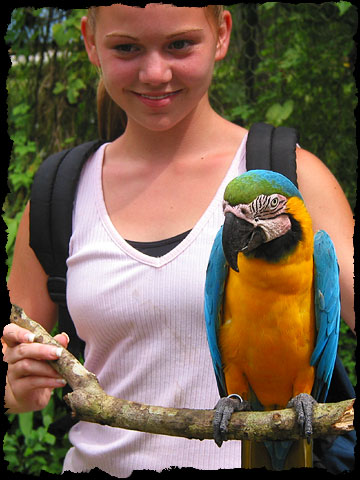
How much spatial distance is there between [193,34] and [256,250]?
406mm

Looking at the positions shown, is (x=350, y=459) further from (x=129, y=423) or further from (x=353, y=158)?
(x=353, y=158)

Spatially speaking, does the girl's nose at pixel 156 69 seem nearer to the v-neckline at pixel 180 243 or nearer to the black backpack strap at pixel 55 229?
the v-neckline at pixel 180 243

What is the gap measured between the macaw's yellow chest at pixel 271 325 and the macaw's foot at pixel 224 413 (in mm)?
55

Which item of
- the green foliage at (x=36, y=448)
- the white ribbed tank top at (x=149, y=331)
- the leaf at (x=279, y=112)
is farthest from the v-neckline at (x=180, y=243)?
the green foliage at (x=36, y=448)

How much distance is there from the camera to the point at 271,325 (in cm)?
81

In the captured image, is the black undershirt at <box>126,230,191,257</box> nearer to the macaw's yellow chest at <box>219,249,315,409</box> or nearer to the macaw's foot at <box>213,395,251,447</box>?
the macaw's yellow chest at <box>219,249,315,409</box>

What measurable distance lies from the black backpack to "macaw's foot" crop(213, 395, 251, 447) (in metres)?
0.20

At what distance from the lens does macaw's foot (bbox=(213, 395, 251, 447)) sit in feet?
2.27

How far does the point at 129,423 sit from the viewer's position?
2.21ft

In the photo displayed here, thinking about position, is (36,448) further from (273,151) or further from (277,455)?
(273,151)

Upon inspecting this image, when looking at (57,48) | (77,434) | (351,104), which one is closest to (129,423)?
(77,434)

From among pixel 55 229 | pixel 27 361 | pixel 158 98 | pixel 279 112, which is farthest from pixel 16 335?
pixel 279 112

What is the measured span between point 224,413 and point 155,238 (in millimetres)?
377

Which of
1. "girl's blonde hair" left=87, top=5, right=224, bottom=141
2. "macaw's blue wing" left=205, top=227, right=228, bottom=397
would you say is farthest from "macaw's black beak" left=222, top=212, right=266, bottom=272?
"girl's blonde hair" left=87, top=5, right=224, bottom=141
